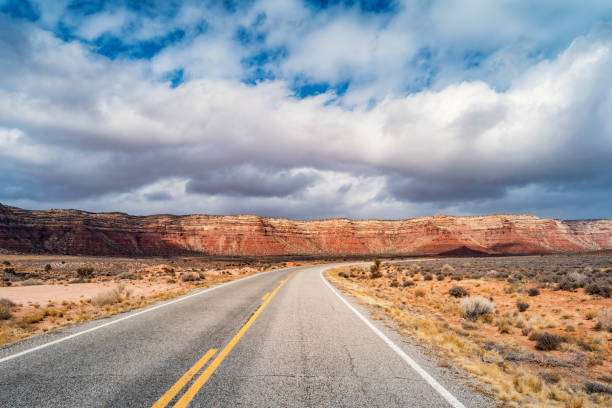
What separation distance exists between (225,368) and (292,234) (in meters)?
133

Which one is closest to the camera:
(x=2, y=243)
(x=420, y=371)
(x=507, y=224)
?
(x=420, y=371)

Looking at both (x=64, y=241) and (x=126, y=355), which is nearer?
(x=126, y=355)

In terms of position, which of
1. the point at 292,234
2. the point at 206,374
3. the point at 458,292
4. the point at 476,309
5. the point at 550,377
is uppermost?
the point at 292,234

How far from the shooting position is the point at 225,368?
4.96 meters

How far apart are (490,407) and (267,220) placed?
13673cm

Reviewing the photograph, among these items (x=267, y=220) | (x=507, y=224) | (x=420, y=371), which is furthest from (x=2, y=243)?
(x=507, y=224)

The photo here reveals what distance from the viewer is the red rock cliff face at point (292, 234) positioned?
103456 millimetres

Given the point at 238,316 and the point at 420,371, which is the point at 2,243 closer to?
the point at 238,316

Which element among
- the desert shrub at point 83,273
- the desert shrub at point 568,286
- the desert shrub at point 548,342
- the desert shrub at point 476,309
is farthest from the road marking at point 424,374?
the desert shrub at point 83,273

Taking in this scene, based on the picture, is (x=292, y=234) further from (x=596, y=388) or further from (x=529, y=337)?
(x=596, y=388)

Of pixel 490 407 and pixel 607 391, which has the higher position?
pixel 490 407

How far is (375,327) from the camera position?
8477mm

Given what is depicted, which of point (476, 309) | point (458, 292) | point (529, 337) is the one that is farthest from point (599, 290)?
point (529, 337)

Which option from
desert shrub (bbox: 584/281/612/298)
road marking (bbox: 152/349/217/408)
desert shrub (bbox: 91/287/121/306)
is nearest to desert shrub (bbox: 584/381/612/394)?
road marking (bbox: 152/349/217/408)
